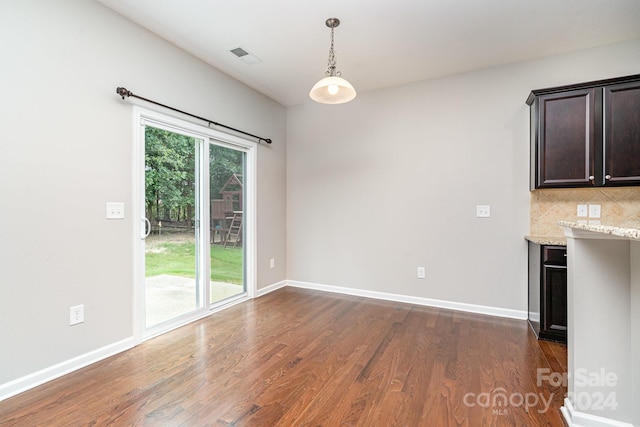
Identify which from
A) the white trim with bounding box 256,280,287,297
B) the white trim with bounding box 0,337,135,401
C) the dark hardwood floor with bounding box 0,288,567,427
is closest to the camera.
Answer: the dark hardwood floor with bounding box 0,288,567,427

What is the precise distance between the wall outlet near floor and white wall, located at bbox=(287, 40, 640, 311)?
9.02 ft

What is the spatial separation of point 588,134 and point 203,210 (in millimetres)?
3803

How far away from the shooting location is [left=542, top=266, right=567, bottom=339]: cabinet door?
8.65 ft

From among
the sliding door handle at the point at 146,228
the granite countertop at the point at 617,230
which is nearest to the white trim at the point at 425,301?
the granite countertop at the point at 617,230

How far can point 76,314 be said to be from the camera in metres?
2.26

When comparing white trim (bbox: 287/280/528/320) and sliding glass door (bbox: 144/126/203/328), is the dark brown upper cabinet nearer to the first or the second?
white trim (bbox: 287/280/528/320)

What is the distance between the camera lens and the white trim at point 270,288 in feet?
13.7

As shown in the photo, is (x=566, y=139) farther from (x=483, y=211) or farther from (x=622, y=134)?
(x=483, y=211)

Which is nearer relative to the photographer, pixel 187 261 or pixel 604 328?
pixel 604 328

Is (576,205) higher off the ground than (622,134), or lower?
lower

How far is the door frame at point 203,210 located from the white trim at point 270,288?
0.12 meters

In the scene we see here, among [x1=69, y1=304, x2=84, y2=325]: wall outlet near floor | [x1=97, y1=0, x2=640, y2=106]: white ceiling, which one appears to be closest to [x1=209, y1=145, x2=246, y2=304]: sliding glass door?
[x1=97, y1=0, x2=640, y2=106]: white ceiling

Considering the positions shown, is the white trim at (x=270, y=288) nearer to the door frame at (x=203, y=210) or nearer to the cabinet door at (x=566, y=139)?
the door frame at (x=203, y=210)

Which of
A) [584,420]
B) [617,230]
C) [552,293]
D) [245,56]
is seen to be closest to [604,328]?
[584,420]
